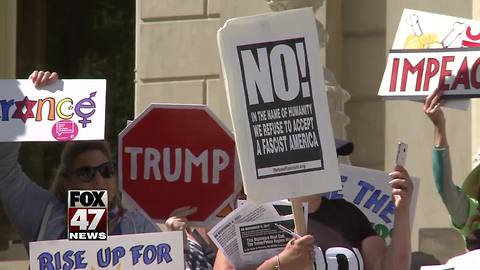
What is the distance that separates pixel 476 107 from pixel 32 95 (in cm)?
402

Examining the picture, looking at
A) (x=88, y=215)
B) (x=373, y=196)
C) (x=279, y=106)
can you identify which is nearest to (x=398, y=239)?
(x=279, y=106)

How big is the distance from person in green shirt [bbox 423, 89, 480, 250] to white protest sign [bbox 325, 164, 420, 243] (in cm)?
60

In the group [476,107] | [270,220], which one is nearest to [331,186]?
[270,220]

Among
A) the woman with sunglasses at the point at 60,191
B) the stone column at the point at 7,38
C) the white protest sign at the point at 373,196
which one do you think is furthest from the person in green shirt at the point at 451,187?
the stone column at the point at 7,38

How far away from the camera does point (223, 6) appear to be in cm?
1258

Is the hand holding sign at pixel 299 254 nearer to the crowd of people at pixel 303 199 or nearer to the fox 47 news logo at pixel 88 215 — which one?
the crowd of people at pixel 303 199

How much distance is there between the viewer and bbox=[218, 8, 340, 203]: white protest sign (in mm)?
6848

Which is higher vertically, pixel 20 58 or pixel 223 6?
pixel 223 6

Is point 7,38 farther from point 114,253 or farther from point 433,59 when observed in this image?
point 433,59

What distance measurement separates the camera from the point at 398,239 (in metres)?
7.25

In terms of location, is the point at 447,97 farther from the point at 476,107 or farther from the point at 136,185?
the point at 476,107

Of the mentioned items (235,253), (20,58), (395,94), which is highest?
(395,94)

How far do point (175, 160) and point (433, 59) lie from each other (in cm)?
123

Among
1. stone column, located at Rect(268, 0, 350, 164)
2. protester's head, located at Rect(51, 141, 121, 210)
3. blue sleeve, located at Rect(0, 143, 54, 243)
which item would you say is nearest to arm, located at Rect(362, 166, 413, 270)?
protester's head, located at Rect(51, 141, 121, 210)
